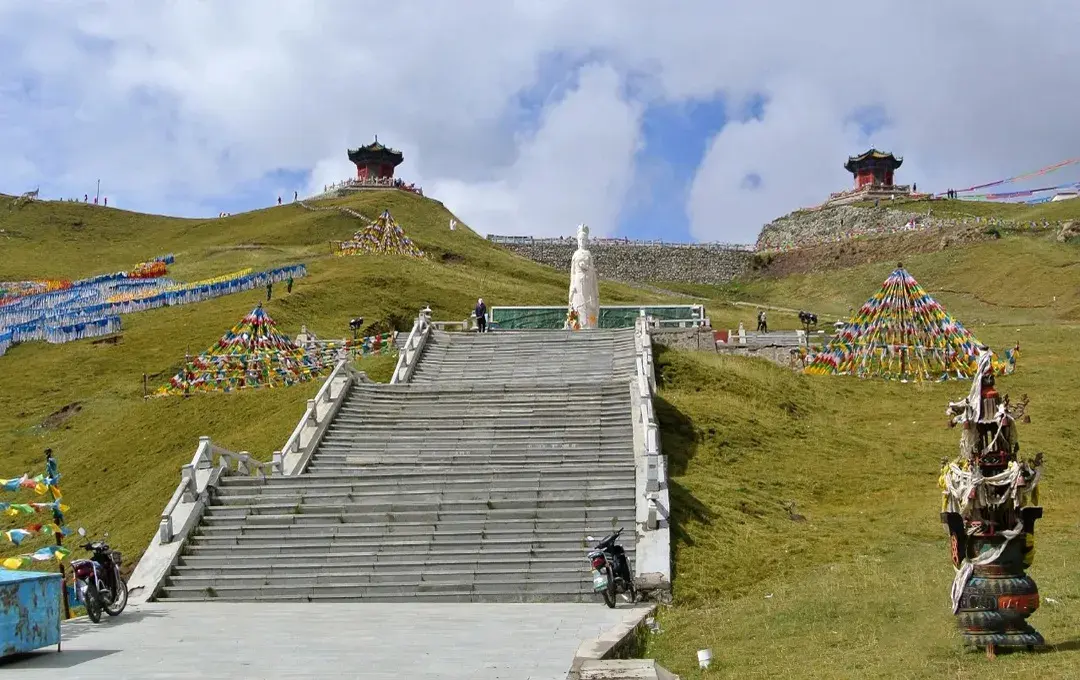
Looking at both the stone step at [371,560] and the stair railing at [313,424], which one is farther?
the stair railing at [313,424]

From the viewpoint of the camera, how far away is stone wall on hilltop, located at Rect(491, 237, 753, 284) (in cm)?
10089

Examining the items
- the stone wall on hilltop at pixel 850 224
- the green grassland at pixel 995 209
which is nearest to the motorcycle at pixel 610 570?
the stone wall on hilltop at pixel 850 224

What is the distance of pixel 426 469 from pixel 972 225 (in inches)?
2886

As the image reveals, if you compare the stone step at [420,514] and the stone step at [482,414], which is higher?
the stone step at [482,414]

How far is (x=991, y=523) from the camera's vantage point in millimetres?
11648

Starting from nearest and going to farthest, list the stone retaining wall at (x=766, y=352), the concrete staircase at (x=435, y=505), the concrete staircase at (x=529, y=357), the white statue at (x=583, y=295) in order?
the concrete staircase at (x=435, y=505), the concrete staircase at (x=529, y=357), the stone retaining wall at (x=766, y=352), the white statue at (x=583, y=295)

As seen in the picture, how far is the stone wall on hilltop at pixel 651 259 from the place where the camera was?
101 metres

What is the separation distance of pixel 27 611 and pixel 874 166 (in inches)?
4916

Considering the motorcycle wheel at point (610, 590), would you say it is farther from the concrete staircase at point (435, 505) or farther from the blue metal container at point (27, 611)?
the blue metal container at point (27, 611)

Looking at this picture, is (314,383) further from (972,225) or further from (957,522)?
(972,225)

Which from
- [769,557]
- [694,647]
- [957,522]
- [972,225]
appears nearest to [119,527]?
[769,557]

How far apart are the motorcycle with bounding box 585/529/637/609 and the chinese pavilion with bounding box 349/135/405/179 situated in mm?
113548

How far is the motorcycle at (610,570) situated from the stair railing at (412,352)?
16.6 m

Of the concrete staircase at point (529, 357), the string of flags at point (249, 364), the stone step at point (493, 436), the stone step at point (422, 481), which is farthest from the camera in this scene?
the string of flags at point (249, 364)
